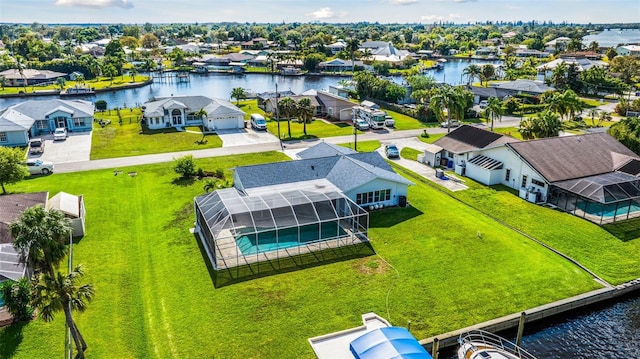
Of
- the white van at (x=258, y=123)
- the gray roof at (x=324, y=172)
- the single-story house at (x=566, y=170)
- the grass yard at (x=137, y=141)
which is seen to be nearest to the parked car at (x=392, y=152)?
the single-story house at (x=566, y=170)

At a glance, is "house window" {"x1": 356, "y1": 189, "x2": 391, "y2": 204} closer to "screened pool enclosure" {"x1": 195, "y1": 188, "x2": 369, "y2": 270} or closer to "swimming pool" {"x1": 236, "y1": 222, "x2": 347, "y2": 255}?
"screened pool enclosure" {"x1": 195, "y1": 188, "x2": 369, "y2": 270}

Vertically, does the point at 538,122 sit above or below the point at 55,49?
below

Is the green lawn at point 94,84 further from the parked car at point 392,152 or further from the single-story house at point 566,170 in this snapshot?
the single-story house at point 566,170

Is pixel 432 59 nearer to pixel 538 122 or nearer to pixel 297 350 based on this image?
pixel 538 122

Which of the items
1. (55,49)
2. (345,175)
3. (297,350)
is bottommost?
(297,350)

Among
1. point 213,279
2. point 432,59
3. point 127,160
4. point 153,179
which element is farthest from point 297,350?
point 432,59

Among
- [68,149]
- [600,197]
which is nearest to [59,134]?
[68,149]

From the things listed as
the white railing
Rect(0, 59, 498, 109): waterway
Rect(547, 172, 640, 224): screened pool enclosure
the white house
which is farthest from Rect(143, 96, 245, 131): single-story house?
the white house
